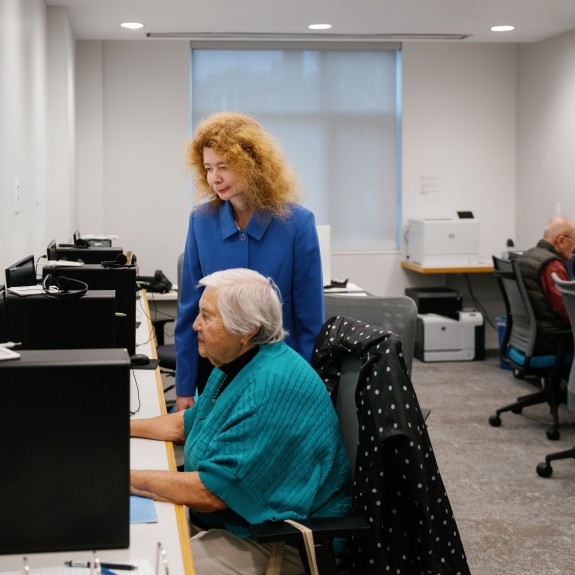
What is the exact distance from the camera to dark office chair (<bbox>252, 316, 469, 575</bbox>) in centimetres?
183

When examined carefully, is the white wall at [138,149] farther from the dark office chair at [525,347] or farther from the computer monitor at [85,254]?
the dark office chair at [525,347]

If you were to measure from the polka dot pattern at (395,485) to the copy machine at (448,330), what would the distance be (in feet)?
16.7

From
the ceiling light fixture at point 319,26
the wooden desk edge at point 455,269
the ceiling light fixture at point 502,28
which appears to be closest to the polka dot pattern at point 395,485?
the ceiling light fixture at point 319,26

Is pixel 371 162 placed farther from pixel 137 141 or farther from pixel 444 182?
pixel 137 141

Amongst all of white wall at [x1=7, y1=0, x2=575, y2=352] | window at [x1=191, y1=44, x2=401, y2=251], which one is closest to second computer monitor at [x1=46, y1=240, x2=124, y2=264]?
white wall at [x1=7, y1=0, x2=575, y2=352]

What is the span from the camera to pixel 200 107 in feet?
23.2

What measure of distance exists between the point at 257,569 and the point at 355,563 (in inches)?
8.4

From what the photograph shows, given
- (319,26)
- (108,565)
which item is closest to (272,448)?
(108,565)

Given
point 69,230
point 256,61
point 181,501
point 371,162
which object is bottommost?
point 181,501

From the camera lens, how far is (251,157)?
8.54 feet

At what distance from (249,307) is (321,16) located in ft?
13.8

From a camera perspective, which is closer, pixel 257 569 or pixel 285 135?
pixel 257 569

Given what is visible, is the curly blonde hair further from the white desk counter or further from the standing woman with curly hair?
the white desk counter

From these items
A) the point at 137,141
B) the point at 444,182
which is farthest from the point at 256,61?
the point at 444,182
